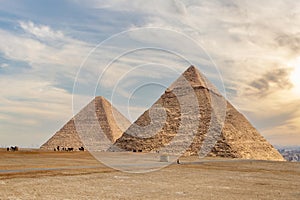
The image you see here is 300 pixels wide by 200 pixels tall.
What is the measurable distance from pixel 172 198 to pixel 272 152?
167 m

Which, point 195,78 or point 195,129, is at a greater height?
point 195,78

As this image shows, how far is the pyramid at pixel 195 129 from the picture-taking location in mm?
153750

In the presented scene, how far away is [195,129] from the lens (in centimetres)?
16888

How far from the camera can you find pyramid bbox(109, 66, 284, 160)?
504 feet

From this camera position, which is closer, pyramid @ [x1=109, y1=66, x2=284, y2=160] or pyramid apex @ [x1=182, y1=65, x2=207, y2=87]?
pyramid @ [x1=109, y1=66, x2=284, y2=160]

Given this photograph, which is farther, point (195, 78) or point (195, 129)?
point (195, 78)

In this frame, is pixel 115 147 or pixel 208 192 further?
pixel 115 147

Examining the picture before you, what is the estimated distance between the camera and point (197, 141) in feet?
510

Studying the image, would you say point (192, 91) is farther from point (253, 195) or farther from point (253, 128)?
point (253, 195)

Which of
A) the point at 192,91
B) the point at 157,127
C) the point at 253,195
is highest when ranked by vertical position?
the point at 192,91

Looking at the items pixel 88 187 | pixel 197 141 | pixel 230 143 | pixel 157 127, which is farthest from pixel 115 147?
pixel 88 187

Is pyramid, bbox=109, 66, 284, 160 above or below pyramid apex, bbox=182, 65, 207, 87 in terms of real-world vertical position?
below

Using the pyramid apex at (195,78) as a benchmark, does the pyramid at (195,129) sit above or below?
below

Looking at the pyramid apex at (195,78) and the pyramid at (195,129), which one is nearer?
the pyramid at (195,129)
